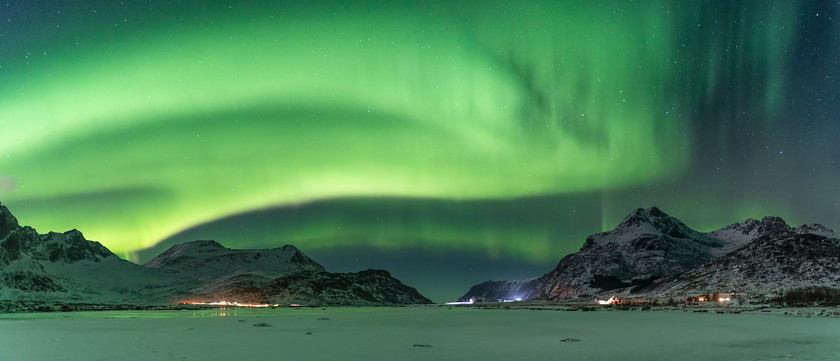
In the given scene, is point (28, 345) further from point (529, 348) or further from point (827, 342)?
point (827, 342)

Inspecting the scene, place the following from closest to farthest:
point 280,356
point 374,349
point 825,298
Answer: point 280,356
point 374,349
point 825,298

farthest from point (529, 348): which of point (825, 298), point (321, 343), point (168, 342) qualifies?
point (825, 298)

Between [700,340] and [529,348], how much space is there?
16661 mm

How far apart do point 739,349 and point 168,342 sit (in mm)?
45422

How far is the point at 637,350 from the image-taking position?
Answer: 43062mm

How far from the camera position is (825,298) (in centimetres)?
19212

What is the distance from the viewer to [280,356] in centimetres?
4125

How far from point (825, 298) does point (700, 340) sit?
572 ft

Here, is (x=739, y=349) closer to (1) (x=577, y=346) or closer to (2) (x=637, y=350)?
(2) (x=637, y=350)

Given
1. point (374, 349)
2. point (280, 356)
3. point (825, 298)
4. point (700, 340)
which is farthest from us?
point (825, 298)

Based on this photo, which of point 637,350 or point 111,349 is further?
point 111,349

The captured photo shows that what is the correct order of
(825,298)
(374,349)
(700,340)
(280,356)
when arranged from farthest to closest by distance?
(825,298)
(700,340)
(374,349)
(280,356)

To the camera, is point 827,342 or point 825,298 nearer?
point 827,342

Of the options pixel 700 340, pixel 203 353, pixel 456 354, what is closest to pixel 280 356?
pixel 203 353
